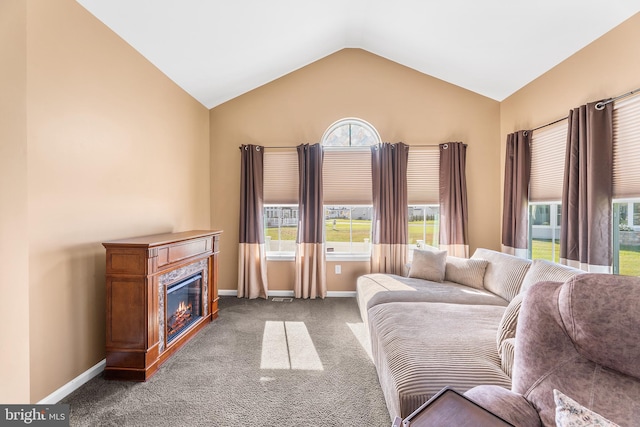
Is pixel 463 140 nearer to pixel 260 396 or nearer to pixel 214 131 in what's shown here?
pixel 214 131

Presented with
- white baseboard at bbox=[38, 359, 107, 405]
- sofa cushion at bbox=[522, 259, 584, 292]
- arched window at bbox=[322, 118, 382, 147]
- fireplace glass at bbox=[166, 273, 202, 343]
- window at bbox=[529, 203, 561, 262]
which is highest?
arched window at bbox=[322, 118, 382, 147]

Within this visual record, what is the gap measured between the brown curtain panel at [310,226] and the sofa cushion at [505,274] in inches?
82.8

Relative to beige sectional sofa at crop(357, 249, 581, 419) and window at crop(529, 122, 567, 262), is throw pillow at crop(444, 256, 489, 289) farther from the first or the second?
window at crop(529, 122, 567, 262)

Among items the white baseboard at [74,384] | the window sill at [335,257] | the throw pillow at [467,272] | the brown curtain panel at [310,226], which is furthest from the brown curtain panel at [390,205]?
the white baseboard at [74,384]

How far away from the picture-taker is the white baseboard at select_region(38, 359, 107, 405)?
5.98 feet

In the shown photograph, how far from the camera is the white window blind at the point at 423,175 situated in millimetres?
4012

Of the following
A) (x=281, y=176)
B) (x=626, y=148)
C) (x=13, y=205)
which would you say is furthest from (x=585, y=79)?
(x=13, y=205)

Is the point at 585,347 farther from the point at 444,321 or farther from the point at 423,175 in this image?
the point at 423,175

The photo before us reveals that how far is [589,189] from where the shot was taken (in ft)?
8.02

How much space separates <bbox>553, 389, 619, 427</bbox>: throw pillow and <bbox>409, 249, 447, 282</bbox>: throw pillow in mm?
2559

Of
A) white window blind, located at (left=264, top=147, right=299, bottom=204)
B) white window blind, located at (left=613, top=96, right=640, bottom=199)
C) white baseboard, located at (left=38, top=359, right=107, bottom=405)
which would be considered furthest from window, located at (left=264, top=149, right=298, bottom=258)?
white window blind, located at (left=613, top=96, right=640, bottom=199)

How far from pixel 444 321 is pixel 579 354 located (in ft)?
3.72

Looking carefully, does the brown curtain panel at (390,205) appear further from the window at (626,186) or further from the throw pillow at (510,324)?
the throw pillow at (510,324)

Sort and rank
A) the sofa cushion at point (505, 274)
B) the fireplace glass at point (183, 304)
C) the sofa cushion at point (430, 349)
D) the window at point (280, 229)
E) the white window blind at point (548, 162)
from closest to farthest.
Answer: the sofa cushion at point (430, 349), the fireplace glass at point (183, 304), the sofa cushion at point (505, 274), the white window blind at point (548, 162), the window at point (280, 229)
